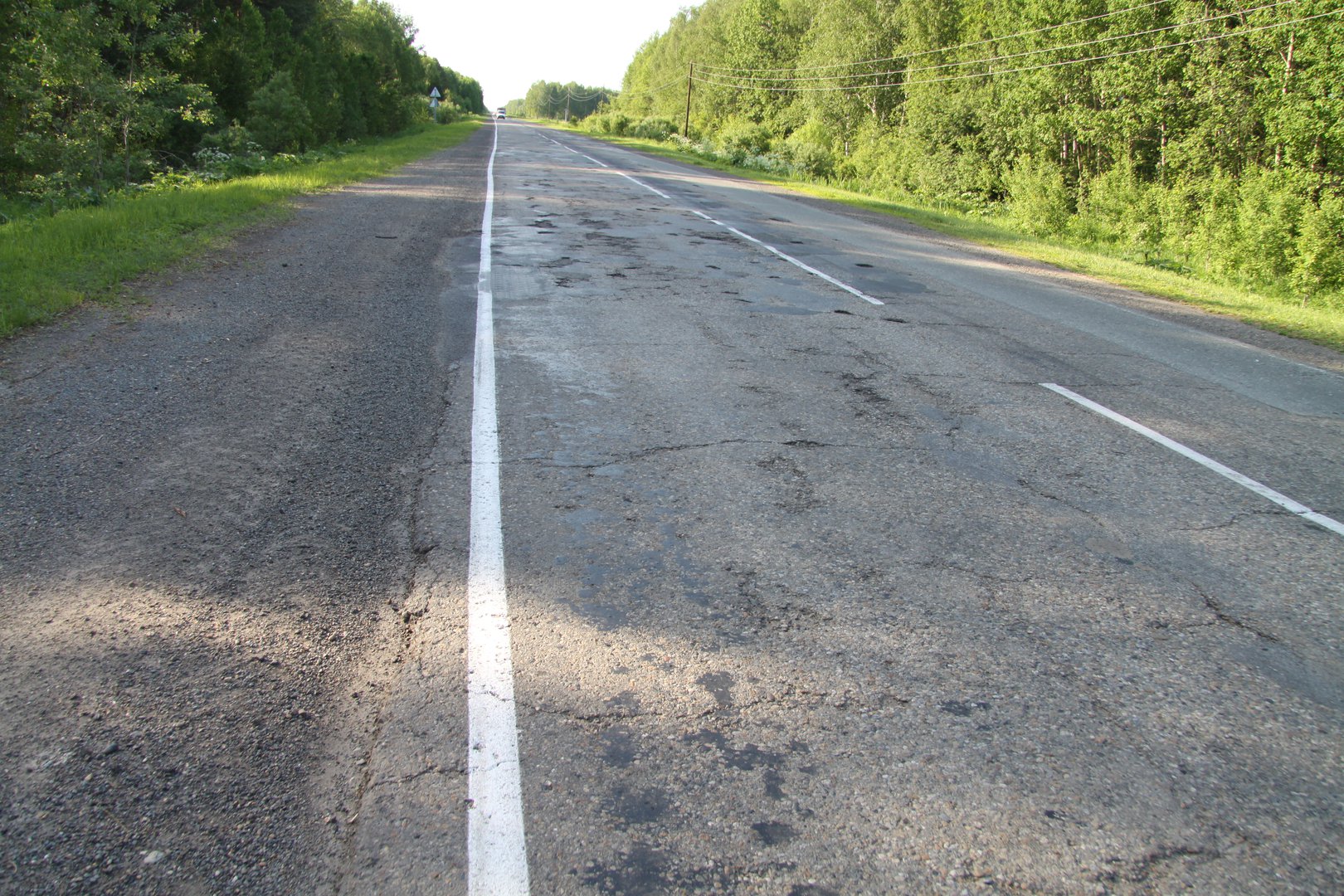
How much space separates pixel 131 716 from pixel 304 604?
2.37 feet

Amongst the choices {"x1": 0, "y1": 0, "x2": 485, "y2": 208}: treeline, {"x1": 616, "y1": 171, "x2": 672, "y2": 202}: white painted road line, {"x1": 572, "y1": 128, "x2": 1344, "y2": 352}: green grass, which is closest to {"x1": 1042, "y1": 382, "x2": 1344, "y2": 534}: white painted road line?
{"x1": 572, "y1": 128, "x2": 1344, "y2": 352}: green grass

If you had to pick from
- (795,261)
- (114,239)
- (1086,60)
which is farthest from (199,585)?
(1086,60)

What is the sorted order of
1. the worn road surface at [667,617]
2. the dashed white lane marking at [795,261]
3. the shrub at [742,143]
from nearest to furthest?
1. the worn road surface at [667,617]
2. the dashed white lane marking at [795,261]
3. the shrub at [742,143]

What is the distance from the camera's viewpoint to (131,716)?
8.52 feet

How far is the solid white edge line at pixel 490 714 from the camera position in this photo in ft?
7.10

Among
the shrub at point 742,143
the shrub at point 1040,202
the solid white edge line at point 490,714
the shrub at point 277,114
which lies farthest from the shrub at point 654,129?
the solid white edge line at point 490,714

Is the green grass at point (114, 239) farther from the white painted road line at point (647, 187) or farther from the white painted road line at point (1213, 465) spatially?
the white painted road line at point (1213, 465)

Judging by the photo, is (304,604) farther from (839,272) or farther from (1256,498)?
(839,272)

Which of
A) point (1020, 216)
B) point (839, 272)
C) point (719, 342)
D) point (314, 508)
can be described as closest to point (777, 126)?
point (1020, 216)

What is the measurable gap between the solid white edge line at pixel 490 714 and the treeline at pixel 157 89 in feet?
42.8

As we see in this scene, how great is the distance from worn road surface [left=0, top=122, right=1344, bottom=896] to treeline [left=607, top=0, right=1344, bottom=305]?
1405 cm

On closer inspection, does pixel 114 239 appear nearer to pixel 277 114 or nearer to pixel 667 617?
pixel 667 617

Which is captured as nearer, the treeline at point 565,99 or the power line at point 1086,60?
the power line at point 1086,60

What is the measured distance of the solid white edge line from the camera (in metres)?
2.16
